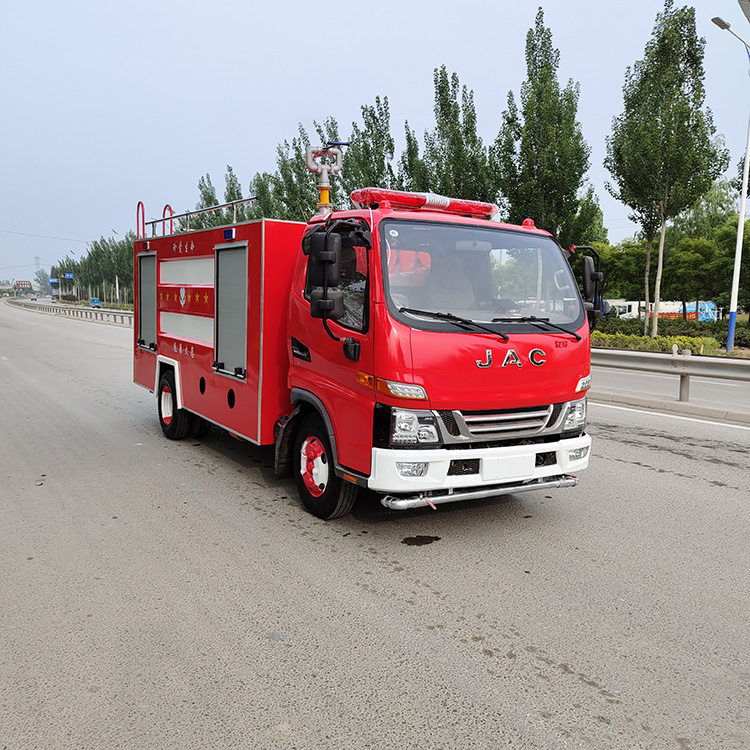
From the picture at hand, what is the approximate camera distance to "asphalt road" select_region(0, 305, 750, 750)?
270 centimetres

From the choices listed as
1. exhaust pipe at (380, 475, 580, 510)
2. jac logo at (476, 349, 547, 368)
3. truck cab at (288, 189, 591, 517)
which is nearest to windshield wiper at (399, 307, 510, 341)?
truck cab at (288, 189, 591, 517)

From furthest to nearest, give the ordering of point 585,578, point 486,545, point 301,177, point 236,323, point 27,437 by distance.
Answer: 1. point 301,177
2. point 27,437
3. point 236,323
4. point 486,545
5. point 585,578

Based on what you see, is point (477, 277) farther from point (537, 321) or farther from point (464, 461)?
point (464, 461)

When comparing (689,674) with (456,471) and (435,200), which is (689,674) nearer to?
(456,471)

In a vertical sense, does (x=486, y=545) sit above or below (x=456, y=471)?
below

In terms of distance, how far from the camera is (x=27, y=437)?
312 inches

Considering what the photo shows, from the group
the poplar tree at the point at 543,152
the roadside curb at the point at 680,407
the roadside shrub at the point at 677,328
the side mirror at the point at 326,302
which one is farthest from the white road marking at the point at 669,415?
the roadside shrub at the point at 677,328

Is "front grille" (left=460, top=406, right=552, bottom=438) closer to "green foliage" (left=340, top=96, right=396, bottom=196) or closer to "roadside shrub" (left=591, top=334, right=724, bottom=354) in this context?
"roadside shrub" (left=591, top=334, right=724, bottom=354)

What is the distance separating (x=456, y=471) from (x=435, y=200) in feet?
7.44

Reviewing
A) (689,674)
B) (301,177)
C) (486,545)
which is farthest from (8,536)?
(301,177)

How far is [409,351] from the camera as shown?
13.8 ft

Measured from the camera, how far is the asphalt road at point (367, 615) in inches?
106

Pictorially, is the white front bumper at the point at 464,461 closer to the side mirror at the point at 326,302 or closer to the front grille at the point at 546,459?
the front grille at the point at 546,459

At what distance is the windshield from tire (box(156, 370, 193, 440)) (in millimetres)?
3945
